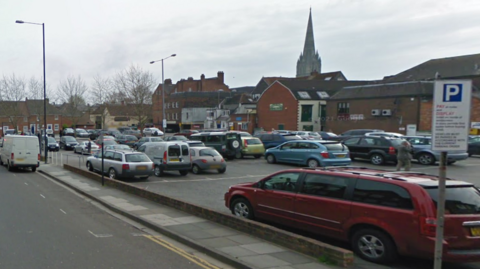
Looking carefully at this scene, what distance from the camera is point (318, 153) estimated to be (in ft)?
66.2

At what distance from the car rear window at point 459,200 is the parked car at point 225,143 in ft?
65.0

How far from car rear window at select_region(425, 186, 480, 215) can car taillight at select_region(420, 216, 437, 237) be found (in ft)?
1.02

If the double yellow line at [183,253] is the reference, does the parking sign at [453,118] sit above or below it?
above

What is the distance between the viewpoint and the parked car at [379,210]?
19.7 feet

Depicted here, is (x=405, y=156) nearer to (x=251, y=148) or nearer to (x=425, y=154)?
(x=425, y=154)

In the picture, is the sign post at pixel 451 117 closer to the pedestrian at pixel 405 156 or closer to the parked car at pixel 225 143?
the pedestrian at pixel 405 156

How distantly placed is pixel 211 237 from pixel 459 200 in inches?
186

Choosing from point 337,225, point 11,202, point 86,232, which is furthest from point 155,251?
point 11,202

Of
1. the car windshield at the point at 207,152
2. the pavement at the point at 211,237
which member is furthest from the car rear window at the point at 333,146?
the pavement at the point at 211,237

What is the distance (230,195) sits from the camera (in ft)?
32.2

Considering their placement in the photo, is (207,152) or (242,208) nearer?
(242,208)

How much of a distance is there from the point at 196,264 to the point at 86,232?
3420 mm

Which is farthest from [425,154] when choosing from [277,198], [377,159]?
[277,198]

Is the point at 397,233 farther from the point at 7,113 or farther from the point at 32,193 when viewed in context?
the point at 7,113
